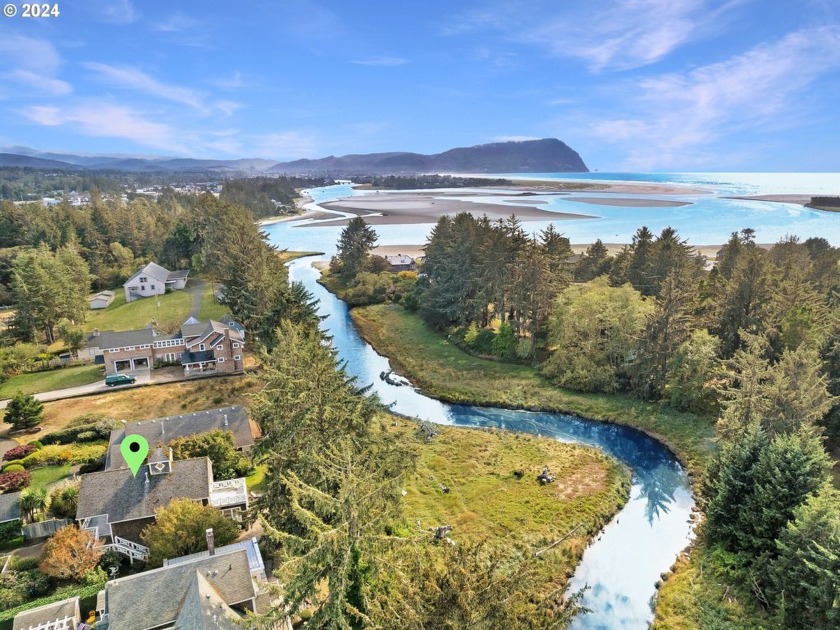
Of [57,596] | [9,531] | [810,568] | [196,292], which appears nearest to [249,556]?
[57,596]

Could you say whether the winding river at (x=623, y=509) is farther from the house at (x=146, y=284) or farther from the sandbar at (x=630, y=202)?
the sandbar at (x=630, y=202)

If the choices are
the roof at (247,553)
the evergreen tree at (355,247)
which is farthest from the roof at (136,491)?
the evergreen tree at (355,247)

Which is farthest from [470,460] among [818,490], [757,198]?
[757,198]

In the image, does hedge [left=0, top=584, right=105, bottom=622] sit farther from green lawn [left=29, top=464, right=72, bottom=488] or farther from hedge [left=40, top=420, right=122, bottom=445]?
hedge [left=40, top=420, right=122, bottom=445]

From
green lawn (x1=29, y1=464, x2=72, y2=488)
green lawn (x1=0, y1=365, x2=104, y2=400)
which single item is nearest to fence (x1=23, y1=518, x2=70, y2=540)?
green lawn (x1=29, y1=464, x2=72, y2=488)

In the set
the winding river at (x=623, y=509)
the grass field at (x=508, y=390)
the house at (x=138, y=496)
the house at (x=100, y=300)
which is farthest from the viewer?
the house at (x=100, y=300)

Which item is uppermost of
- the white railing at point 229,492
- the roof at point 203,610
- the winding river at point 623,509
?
the roof at point 203,610
